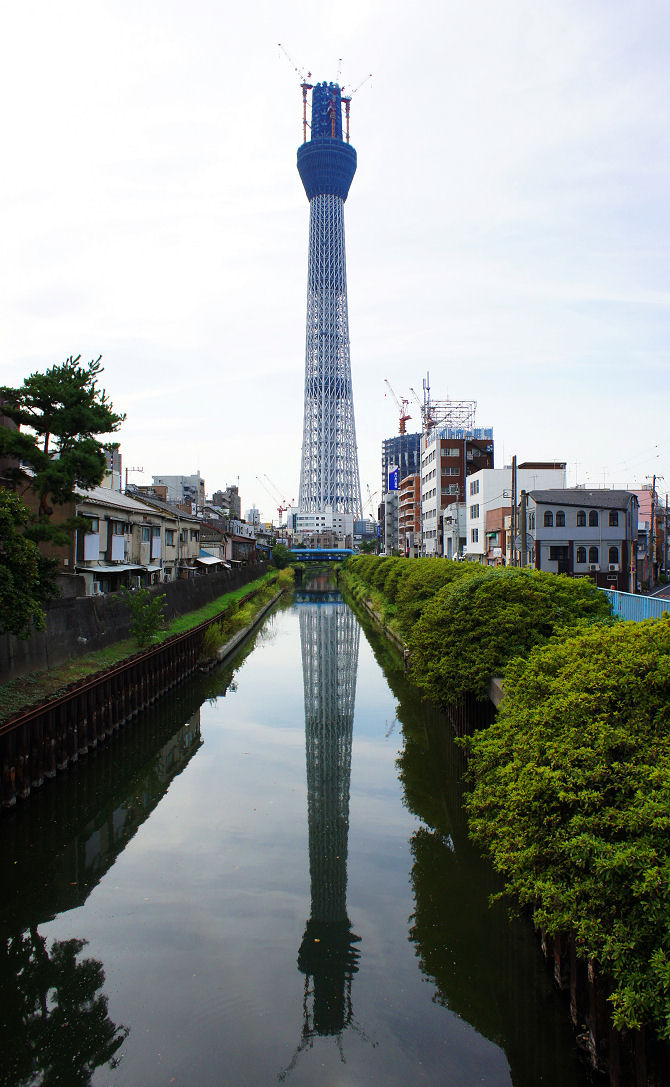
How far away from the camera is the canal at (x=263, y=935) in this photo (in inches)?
245

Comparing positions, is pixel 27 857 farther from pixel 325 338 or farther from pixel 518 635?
pixel 325 338

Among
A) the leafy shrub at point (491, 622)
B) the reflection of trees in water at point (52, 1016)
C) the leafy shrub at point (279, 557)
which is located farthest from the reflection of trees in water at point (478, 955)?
the leafy shrub at point (279, 557)

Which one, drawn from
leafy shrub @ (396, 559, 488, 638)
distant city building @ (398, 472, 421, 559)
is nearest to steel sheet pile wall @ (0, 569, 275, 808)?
leafy shrub @ (396, 559, 488, 638)

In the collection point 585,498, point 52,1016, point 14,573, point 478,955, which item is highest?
point 585,498

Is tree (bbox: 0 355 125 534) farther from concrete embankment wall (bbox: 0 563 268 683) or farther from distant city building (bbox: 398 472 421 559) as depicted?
distant city building (bbox: 398 472 421 559)

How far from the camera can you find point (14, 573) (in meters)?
12.4

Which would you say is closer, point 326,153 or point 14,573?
point 14,573

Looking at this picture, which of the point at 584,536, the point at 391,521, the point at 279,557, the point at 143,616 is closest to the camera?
the point at 143,616

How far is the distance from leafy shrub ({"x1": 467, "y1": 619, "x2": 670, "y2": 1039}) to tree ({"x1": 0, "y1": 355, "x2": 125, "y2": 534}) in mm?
17844

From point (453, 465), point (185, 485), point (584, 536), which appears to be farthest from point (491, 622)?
point (185, 485)

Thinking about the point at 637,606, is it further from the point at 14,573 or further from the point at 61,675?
the point at 61,675

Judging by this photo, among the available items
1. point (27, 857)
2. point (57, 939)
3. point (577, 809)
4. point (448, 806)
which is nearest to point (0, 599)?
point (27, 857)

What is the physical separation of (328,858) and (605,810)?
6.48 metres

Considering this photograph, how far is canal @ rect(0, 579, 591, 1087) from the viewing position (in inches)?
245
